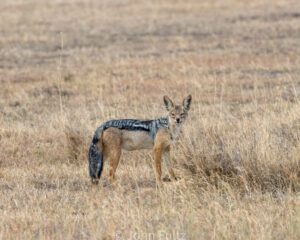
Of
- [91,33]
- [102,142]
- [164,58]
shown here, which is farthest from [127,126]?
[91,33]

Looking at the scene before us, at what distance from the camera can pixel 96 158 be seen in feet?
32.6

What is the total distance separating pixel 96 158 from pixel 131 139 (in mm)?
425

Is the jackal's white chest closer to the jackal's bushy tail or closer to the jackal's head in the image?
the jackal's head

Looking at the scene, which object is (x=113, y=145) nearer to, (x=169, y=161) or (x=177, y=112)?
(x=169, y=161)

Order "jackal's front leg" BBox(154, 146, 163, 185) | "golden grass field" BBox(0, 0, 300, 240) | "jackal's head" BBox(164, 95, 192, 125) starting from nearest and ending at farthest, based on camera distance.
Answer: "golden grass field" BBox(0, 0, 300, 240) → "jackal's front leg" BBox(154, 146, 163, 185) → "jackal's head" BBox(164, 95, 192, 125)

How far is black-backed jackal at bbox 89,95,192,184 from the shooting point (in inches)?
391

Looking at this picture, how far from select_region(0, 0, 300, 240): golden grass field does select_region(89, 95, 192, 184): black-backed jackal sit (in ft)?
0.59

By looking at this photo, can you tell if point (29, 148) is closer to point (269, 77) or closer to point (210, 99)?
point (210, 99)

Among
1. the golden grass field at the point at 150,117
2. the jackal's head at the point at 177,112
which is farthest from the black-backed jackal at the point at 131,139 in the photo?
the golden grass field at the point at 150,117

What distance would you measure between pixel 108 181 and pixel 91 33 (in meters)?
17.7

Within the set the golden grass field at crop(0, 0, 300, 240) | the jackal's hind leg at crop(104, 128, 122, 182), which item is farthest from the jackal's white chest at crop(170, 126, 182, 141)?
the jackal's hind leg at crop(104, 128, 122, 182)

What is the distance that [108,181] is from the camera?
33.2 ft

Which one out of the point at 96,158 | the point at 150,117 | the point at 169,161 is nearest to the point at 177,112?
the point at 169,161

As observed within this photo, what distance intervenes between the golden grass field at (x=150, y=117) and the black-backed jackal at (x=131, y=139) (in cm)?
18
